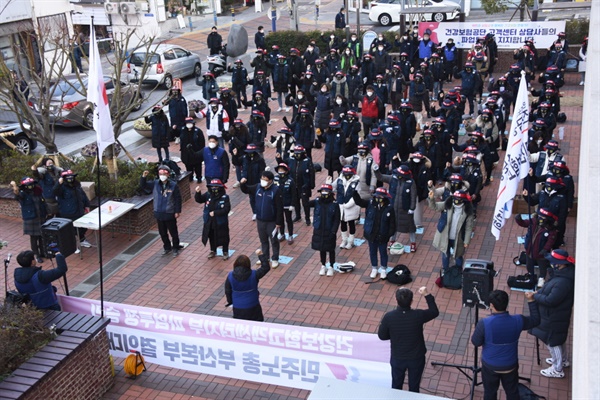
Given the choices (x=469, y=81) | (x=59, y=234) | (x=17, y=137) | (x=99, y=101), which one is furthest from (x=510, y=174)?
(x=17, y=137)

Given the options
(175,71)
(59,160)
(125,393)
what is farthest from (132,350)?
(175,71)

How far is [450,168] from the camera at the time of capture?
1385 cm

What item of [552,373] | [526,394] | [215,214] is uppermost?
[215,214]

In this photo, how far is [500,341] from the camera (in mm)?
8242

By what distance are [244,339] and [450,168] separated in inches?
238

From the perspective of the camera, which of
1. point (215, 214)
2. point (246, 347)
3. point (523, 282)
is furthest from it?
point (215, 214)

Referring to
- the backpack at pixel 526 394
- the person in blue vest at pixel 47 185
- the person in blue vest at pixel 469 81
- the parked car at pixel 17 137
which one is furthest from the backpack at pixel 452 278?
the parked car at pixel 17 137

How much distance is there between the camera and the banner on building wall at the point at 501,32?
25.3 metres

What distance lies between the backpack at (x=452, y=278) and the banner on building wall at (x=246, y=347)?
3.32 metres

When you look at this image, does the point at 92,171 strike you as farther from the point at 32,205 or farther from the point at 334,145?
the point at 334,145

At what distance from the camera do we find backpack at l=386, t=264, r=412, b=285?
40.1 feet

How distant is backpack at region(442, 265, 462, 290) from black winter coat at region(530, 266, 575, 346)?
2.69m

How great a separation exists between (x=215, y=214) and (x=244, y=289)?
3223 mm

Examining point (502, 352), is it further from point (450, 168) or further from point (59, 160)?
point (59, 160)
